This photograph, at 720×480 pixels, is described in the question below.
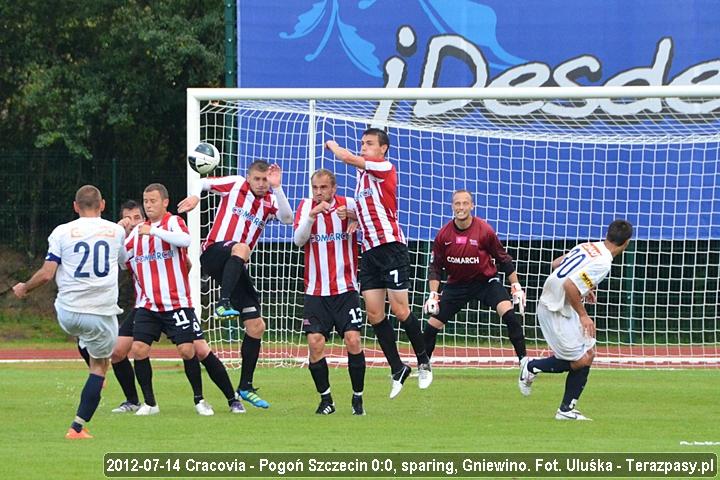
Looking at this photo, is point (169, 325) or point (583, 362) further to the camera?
point (169, 325)

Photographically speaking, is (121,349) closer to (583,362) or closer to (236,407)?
(236,407)

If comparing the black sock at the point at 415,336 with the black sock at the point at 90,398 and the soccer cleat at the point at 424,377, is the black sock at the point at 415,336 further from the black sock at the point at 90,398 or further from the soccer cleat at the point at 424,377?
the black sock at the point at 90,398

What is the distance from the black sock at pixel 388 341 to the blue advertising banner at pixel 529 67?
23.2 feet

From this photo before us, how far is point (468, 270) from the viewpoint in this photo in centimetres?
1385

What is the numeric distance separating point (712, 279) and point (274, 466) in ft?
41.9

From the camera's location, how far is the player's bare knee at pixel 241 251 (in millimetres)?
11984

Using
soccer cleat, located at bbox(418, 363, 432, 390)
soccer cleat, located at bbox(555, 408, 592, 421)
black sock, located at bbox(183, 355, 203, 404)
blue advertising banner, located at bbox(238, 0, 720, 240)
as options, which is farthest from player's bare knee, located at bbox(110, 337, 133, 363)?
blue advertising banner, located at bbox(238, 0, 720, 240)

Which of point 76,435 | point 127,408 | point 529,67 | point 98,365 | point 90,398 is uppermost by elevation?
point 529,67

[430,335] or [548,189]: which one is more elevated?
[548,189]

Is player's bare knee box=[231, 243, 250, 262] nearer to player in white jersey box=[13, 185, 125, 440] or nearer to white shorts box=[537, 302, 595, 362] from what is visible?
player in white jersey box=[13, 185, 125, 440]

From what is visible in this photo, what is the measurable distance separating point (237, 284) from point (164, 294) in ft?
3.20

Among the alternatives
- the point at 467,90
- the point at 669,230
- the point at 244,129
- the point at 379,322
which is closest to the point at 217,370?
the point at 379,322

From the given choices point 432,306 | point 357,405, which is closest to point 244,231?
point 357,405

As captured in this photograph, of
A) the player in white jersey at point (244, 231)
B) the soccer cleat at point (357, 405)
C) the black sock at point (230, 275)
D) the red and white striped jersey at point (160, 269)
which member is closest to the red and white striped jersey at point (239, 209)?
the player in white jersey at point (244, 231)
